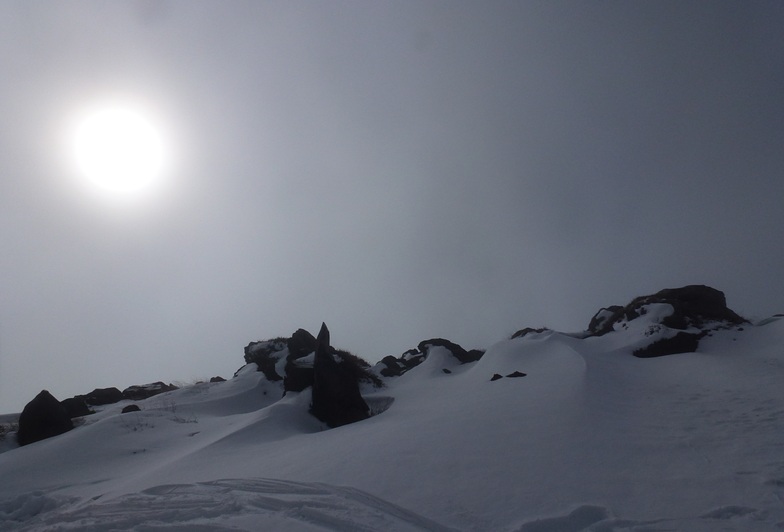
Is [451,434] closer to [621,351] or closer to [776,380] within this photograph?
[776,380]

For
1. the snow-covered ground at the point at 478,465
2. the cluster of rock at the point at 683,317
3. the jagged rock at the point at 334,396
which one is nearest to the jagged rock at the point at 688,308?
the cluster of rock at the point at 683,317

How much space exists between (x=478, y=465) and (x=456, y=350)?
2537cm

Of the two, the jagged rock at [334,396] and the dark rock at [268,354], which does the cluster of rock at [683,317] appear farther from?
the dark rock at [268,354]

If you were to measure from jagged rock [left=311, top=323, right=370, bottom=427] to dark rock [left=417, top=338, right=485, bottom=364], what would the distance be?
15.1 meters

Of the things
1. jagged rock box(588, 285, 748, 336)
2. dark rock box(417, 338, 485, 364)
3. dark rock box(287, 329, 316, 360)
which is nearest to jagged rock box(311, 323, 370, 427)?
dark rock box(287, 329, 316, 360)

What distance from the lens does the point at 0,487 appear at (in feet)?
31.8

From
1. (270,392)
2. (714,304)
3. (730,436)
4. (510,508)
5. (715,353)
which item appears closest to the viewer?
(510,508)

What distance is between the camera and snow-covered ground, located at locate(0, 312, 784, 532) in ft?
17.1

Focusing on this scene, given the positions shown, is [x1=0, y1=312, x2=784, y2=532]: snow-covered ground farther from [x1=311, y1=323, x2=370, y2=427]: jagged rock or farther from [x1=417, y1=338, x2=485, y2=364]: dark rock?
[x1=417, y1=338, x2=485, y2=364]: dark rock

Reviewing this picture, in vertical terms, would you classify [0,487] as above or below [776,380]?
above

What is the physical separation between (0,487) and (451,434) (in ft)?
35.7

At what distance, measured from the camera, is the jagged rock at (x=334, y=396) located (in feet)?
52.8

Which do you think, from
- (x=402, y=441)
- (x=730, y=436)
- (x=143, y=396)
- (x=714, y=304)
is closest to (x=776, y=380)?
(x=730, y=436)

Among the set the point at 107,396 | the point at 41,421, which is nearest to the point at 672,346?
the point at 41,421
